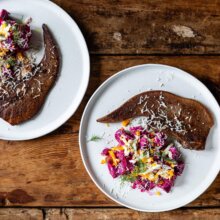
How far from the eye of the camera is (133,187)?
1.85m

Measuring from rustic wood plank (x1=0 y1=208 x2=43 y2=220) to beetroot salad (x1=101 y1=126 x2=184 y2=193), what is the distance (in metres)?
0.39

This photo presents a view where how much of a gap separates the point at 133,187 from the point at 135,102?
36 cm

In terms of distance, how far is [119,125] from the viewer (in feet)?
6.04

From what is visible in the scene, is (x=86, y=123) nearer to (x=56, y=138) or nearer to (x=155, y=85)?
(x=56, y=138)

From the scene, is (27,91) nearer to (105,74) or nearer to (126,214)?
(105,74)

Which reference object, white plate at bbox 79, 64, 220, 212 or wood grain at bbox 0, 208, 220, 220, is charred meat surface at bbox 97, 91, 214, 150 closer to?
white plate at bbox 79, 64, 220, 212

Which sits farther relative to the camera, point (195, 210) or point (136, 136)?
point (195, 210)

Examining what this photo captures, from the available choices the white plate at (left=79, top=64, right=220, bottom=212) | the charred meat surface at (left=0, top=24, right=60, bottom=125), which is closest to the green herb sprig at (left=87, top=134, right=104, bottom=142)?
the white plate at (left=79, top=64, right=220, bottom=212)

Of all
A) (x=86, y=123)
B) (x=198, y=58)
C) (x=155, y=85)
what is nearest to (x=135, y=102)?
(x=155, y=85)

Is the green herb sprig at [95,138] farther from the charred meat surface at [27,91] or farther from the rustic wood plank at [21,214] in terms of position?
the rustic wood plank at [21,214]

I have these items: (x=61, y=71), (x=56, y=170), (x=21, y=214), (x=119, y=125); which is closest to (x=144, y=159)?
(x=119, y=125)

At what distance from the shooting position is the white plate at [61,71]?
1832mm

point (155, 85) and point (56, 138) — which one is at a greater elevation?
point (155, 85)

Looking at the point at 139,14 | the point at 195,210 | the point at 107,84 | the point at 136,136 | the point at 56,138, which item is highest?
the point at 139,14
